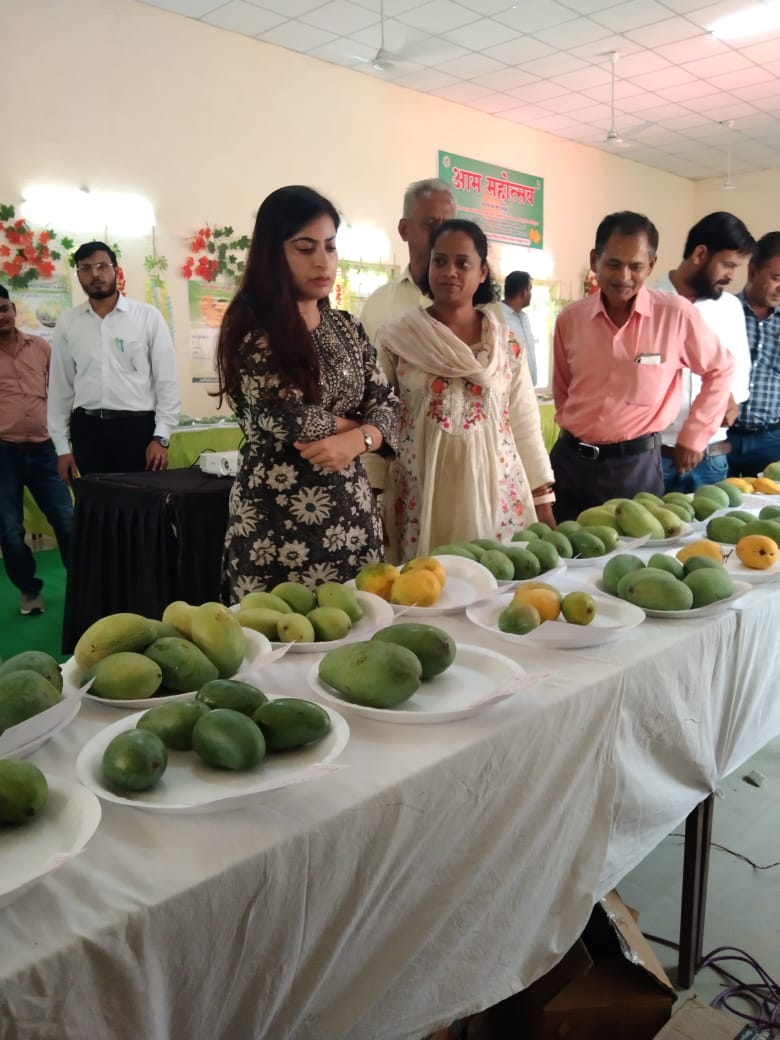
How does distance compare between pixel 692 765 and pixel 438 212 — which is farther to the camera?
pixel 438 212

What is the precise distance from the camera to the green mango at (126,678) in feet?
2.86

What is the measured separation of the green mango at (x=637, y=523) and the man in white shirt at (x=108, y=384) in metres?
2.62

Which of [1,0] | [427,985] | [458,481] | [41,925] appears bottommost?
[427,985]

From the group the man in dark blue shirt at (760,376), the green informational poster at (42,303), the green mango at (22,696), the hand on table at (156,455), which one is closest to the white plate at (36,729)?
the green mango at (22,696)

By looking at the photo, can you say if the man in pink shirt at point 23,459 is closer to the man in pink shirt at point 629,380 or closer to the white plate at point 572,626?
the man in pink shirt at point 629,380

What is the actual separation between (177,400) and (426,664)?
3222 millimetres

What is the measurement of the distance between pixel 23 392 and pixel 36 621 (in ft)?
3.94

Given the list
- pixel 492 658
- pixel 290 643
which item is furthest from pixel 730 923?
pixel 290 643

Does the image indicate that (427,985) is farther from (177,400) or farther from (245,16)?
(245,16)

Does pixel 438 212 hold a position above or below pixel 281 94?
below

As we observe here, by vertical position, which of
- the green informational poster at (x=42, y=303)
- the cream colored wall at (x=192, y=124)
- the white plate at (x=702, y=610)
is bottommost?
the white plate at (x=702, y=610)

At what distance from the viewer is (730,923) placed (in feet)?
5.25

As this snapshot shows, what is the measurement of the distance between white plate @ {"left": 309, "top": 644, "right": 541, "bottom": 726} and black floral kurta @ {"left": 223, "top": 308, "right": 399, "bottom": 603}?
75cm

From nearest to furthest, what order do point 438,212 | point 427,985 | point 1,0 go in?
point 427,985
point 438,212
point 1,0
